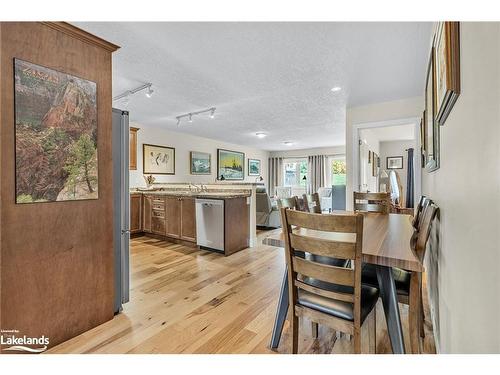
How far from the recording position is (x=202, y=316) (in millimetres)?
1953

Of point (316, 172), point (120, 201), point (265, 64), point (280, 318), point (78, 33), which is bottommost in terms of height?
point (280, 318)

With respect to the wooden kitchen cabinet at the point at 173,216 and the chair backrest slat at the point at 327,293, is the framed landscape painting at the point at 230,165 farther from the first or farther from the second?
the chair backrest slat at the point at 327,293

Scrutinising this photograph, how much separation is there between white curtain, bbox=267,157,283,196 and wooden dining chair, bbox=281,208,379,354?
7.98m

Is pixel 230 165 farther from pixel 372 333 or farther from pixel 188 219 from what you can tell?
pixel 372 333

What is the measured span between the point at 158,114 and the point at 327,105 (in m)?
2.78

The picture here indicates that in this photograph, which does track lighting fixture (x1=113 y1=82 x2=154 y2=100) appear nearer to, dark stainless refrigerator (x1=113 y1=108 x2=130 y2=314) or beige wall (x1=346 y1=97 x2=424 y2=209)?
dark stainless refrigerator (x1=113 y1=108 x2=130 y2=314)

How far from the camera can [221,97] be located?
134 inches

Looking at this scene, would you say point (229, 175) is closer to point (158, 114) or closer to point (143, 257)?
point (158, 114)

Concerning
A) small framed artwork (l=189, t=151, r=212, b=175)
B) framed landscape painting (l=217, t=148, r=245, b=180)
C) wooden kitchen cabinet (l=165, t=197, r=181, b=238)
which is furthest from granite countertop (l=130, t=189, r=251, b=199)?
framed landscape painting (l=217, t=148, r=245, b=180)

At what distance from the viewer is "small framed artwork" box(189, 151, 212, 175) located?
20.1 feet

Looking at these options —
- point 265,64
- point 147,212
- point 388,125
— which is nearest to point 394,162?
point 388,125

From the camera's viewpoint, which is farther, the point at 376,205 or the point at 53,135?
the point at 376,205

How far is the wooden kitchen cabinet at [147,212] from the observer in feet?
15.3

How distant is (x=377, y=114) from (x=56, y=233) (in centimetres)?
404
